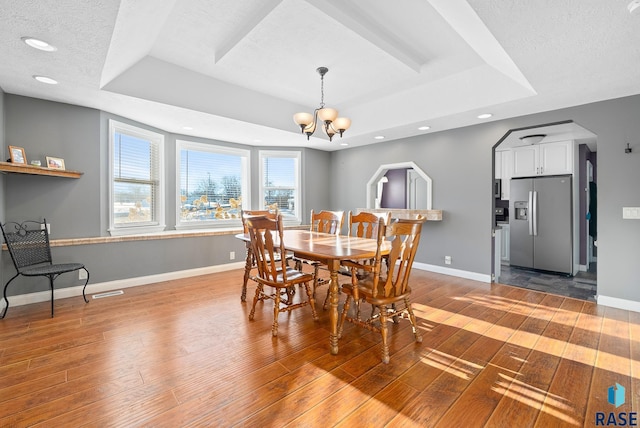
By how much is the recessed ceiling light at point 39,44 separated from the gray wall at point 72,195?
1.50 meters

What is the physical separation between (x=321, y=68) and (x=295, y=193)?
3044 millimetres

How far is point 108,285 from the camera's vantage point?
362 centimetres

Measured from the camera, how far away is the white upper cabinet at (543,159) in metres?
4.58

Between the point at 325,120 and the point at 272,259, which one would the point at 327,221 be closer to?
the point at 325,120

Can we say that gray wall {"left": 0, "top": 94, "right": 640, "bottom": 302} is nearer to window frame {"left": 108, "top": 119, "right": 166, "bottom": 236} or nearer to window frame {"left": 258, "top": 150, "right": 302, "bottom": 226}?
window frame {"left": 108, "top": 119, "right": 166, "bottom": 236}

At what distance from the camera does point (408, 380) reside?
70.7 inches

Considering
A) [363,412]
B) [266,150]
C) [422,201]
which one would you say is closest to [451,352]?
[363,412]

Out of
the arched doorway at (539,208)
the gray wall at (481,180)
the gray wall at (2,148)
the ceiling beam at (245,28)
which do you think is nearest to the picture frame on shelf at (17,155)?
the gray wall at (2,148)

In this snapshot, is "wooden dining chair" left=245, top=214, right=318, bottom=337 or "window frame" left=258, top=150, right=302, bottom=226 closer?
"wooden dining chair" left=245, top=214, right=318, bottom=337

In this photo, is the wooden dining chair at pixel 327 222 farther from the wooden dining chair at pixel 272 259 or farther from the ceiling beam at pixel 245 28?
the ceiling beam at pixel 245 28

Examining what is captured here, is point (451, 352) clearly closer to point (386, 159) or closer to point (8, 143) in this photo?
point (386, 159)

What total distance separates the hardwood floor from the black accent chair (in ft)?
1.43

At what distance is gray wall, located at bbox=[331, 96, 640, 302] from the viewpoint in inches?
120

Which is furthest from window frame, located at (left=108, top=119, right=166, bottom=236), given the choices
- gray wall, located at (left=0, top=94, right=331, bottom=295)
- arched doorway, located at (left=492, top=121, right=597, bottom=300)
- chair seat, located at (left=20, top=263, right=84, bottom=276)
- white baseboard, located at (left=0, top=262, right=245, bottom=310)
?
arched doorway, located at (left=492, top=121, right=597, bottom=300)
